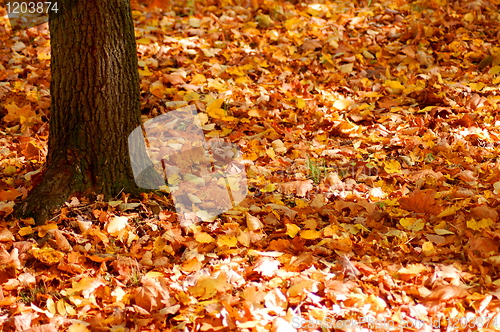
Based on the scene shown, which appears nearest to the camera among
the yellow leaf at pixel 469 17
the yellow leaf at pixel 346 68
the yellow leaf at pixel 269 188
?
the yellow leaf at pixel 269 188

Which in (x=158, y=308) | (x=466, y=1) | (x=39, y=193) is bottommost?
(x=158, y=308)

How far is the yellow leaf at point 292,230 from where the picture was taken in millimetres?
2850

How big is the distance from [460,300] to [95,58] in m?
2.24

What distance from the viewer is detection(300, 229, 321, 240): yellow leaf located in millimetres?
2826

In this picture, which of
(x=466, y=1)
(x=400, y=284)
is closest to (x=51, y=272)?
(x=400, y=284)

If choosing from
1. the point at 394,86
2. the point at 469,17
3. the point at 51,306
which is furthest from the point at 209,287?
the point at 469,17

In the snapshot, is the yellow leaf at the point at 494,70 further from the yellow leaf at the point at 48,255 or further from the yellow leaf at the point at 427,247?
the yellow leaf at the point at 48,255

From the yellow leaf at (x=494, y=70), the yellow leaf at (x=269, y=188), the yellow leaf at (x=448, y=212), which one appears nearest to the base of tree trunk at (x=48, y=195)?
the yellow leaf at (x=269, y=188)

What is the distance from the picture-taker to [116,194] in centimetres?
317

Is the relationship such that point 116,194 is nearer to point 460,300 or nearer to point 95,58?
point 95,58

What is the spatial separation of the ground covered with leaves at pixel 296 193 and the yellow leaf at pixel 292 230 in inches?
0.5

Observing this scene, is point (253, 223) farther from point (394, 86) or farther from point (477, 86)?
point (477, 86)

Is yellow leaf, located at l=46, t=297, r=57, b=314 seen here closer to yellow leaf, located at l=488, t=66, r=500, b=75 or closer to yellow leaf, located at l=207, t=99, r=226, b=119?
yellow leaf, located at l=207, t=99, r=226, b=119

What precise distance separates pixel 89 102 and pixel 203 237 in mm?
1009
